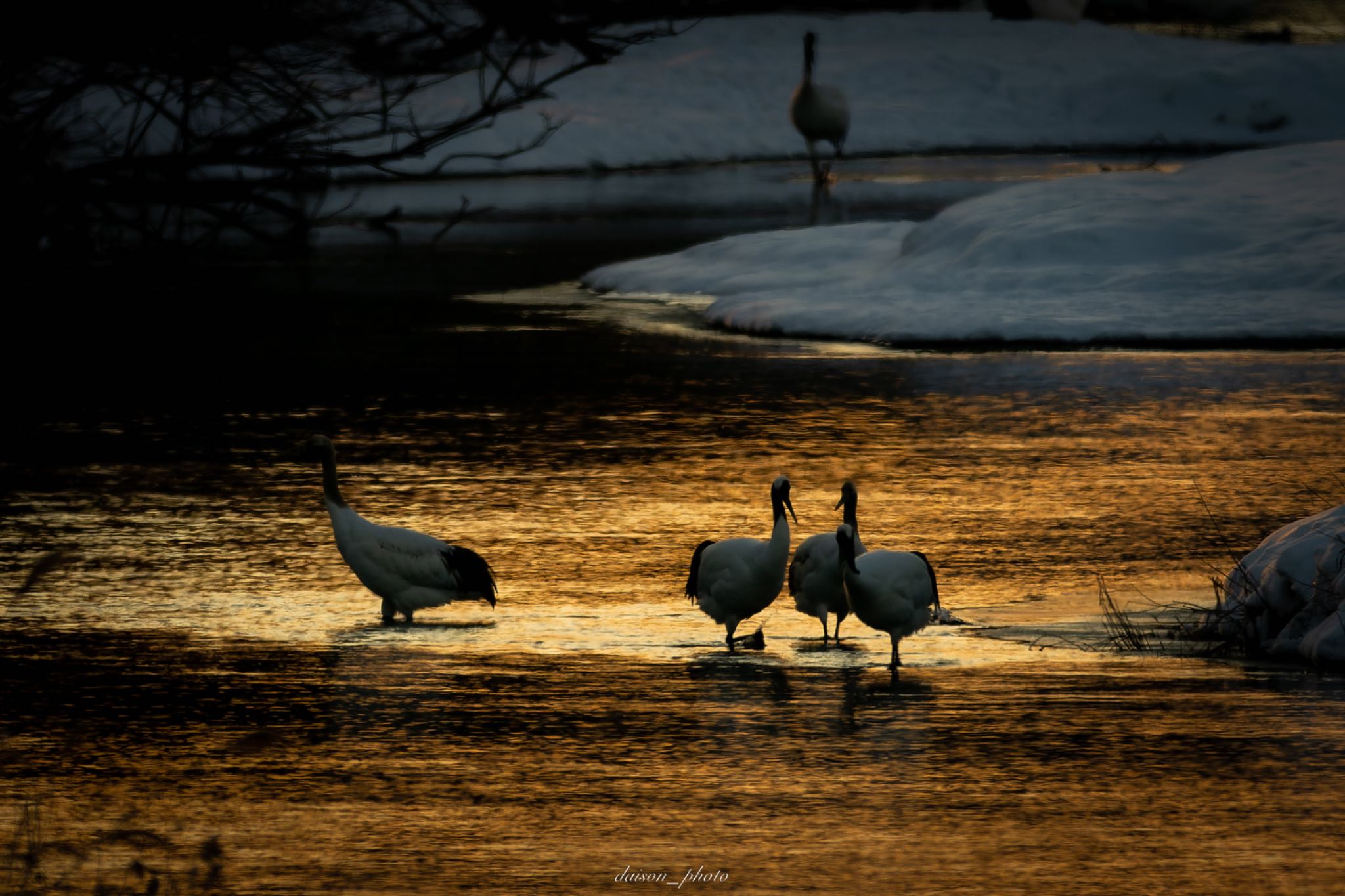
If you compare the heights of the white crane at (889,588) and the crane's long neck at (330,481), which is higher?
the crane's long neck at (330,481)

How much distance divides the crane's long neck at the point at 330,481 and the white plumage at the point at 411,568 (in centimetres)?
31

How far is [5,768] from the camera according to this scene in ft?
23.9

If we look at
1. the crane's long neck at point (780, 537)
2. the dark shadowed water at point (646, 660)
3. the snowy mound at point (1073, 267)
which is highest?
the snowy mound at point (1073, 267)

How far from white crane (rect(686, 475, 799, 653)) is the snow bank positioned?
4014cm

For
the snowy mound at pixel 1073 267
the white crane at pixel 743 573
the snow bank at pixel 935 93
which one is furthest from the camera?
the snow bank at pixel 935 93

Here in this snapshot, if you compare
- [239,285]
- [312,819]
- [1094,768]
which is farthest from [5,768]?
[239,285]

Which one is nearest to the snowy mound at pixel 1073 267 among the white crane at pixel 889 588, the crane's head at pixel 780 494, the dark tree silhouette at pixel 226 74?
the crane's head at pixel 780 494

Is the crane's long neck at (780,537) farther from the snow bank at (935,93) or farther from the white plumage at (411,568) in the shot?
the snow bank at (935,93)

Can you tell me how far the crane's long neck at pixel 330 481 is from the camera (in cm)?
1027

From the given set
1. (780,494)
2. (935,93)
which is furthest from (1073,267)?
(935,93)

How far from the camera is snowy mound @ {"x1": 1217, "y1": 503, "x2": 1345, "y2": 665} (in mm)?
8961

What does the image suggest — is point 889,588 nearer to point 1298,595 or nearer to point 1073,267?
point 1298,595

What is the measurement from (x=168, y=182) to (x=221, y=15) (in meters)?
0.38

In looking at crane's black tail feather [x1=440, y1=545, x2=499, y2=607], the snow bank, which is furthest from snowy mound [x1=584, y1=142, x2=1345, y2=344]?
the snow bank
